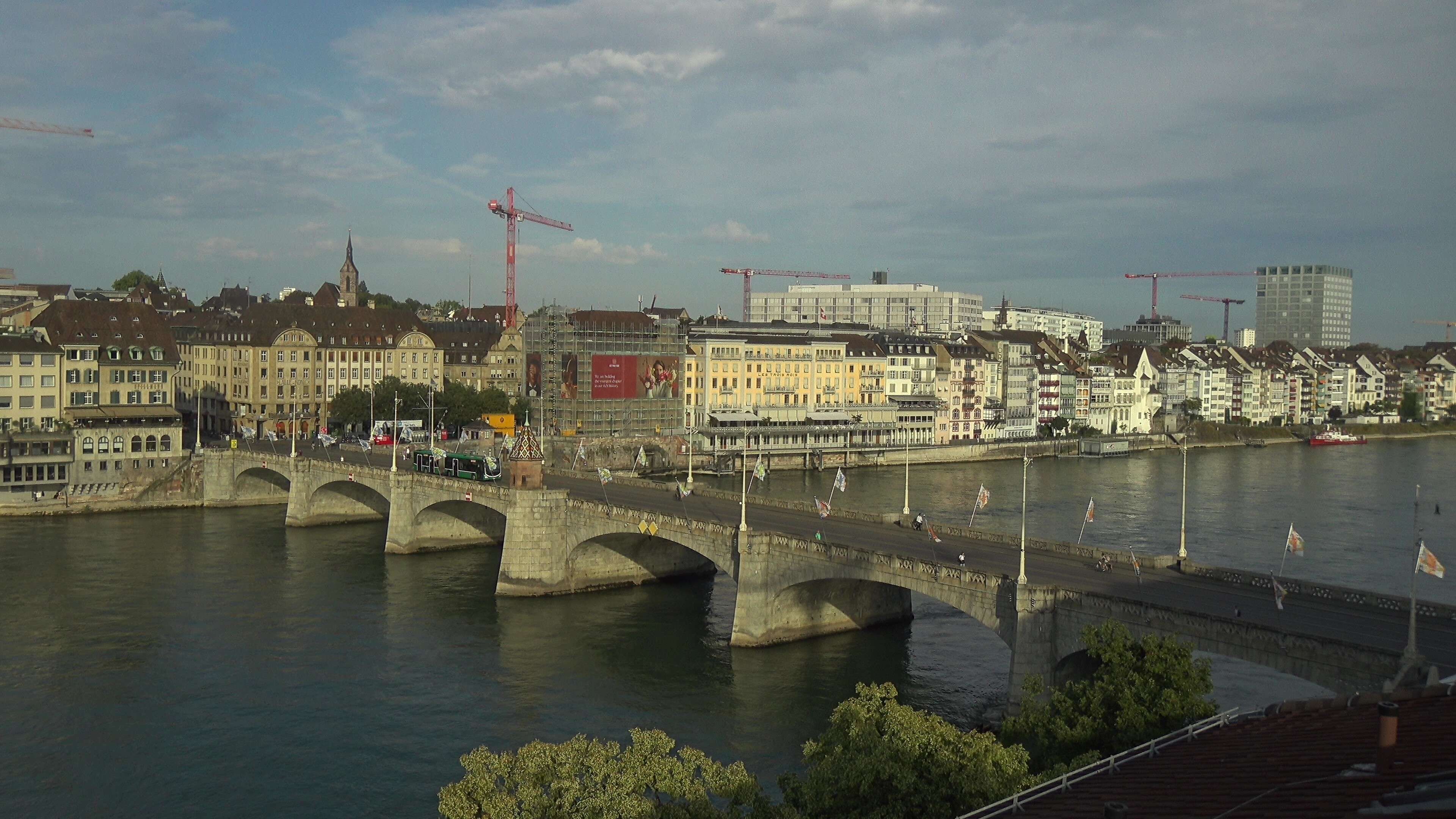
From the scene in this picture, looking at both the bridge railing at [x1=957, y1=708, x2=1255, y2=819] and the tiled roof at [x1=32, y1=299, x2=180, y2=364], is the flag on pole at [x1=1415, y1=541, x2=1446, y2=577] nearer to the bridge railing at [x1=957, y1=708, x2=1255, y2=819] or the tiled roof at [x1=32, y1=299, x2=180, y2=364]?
the bridge railing at [x1=957, y1=708, x2=1255, y2=819]

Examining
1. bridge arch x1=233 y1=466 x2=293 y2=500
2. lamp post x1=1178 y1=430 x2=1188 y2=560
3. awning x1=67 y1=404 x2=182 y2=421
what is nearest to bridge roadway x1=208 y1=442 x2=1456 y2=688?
lamp post x1=1178 y1=430 x2=1188 y2=560

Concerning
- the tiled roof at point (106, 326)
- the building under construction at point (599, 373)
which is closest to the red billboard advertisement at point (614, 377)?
the building under construction at point (599, 373)

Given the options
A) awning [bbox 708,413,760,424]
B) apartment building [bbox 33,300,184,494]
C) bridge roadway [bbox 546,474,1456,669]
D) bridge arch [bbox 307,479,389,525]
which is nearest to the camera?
bridge roadway [bbox 546,474,1456,669]

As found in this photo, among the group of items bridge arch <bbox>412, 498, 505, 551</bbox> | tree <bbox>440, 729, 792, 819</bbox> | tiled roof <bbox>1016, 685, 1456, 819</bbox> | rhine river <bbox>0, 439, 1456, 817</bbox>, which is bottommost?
rhine river <bbox>0, 439, 1456, 817</bbox>

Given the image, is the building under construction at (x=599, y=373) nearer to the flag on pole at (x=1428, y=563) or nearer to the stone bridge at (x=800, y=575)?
the stone bridge at (x=800, y=575)

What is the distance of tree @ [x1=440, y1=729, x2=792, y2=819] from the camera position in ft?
74.6

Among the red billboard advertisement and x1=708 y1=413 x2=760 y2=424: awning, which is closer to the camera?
the red billboard advertisement

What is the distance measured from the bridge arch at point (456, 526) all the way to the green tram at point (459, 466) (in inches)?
78.2

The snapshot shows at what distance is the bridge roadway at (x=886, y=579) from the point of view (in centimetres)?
3328

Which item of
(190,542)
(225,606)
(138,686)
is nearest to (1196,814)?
(138,686)

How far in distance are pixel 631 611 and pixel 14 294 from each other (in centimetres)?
11595

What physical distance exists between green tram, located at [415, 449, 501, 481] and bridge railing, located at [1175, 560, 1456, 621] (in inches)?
1734

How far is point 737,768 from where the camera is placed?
24297 mm

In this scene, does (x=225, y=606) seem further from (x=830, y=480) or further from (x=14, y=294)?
(x=14, y=294)
